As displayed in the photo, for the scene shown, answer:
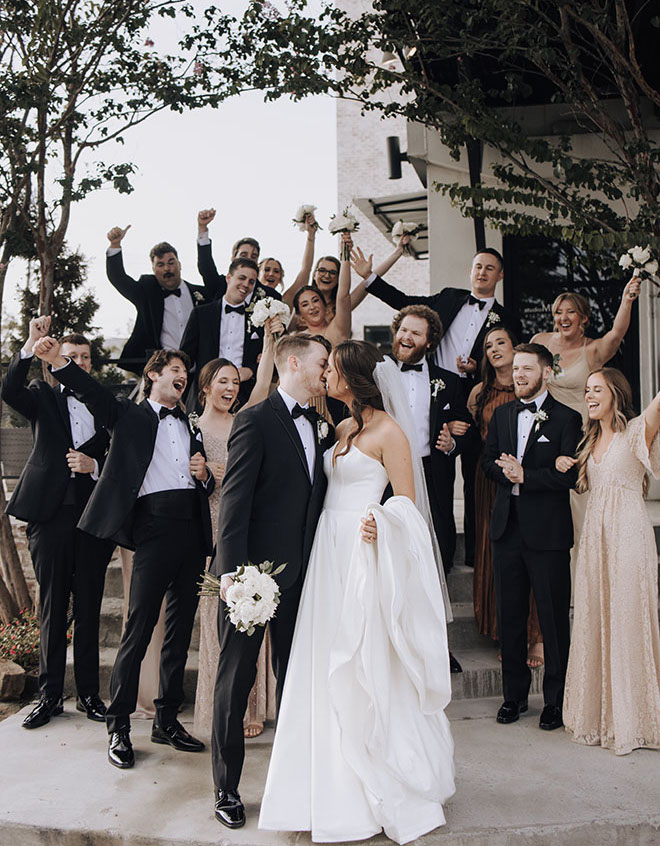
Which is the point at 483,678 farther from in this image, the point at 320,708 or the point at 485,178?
the point at 485,178

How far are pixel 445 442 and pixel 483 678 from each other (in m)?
1.57

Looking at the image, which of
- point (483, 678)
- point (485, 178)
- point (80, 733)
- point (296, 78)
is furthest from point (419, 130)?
point (80, 733)

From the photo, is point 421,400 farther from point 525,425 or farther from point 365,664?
point 365,664

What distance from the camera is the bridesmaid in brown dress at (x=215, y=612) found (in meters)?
4.83

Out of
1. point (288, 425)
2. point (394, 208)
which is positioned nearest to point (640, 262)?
point (288, 425)

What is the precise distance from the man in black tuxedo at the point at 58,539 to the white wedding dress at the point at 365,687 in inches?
74.2

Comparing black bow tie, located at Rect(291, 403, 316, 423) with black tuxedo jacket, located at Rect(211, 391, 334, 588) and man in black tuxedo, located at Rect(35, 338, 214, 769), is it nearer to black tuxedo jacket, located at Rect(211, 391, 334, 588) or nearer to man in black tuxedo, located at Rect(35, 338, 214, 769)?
black tuxedo jacket, located at Rect(211, 391, 334, 588)

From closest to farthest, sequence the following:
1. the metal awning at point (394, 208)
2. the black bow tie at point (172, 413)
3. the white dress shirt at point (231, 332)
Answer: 1. the black bow tie at point (172, 413)
2. the white dress shirt at point (231, 332)
3. the metal awning at point (394, 208)

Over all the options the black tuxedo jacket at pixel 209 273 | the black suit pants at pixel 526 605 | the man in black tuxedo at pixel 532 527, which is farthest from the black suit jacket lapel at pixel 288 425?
the black tuxedo jacket at pixel 209 273

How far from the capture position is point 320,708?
11.7 ft

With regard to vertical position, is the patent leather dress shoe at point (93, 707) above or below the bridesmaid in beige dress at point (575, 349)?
below

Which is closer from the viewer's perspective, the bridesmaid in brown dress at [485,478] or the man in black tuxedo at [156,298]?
the bridesmaid in brown dress at [485,478]

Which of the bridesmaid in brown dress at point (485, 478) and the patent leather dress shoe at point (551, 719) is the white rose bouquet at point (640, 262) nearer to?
the bridesmaid in brown dress at point (485, 478)

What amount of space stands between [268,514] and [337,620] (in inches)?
22.5
